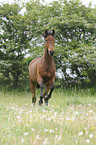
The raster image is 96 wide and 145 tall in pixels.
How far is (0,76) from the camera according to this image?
21.8 meters

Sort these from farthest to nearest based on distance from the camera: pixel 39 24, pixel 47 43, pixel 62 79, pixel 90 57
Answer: pixel 39 24, pixel 62 79, pixel 90 57, pixel 47 43

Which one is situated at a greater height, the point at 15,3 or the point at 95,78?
the point at 15,3

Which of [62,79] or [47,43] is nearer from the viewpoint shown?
[47,43]

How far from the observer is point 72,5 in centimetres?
1723

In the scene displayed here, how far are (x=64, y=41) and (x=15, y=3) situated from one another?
28.6ft

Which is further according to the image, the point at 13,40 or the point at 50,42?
the point at 13,40

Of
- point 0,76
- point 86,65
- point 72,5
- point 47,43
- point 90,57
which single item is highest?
point 72,5

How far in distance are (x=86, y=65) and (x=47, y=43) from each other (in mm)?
9395

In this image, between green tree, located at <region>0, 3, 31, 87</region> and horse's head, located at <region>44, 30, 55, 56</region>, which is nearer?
horse's head, located at <region>44, 30, 55, 56</region>

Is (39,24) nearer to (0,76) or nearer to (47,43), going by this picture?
(0,76)

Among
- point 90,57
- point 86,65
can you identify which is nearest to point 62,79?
point 86,65

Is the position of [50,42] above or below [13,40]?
above

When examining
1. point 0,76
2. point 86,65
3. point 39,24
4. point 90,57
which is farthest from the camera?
point 0,76

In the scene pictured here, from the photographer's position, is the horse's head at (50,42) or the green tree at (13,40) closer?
the horse's head at (50,42)
